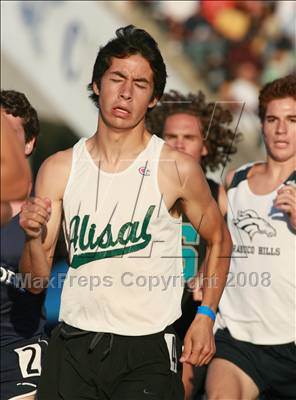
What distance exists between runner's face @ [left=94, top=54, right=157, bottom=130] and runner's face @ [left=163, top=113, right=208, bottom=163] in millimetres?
1362

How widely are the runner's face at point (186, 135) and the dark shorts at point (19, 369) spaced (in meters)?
1.64

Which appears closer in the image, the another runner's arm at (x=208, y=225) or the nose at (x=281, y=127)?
the another runner's arm at (x=208, y=225)

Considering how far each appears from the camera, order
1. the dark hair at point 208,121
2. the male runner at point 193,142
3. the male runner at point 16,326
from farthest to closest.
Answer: the dark hair at point 208,121 < the male runner at point 193,142 < the male runner at point 16,326

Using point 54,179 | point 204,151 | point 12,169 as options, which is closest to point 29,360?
point 54,179

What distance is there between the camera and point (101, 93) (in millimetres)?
3709

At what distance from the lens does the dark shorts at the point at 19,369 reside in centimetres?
399

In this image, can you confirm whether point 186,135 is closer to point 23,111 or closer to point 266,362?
point 23,111

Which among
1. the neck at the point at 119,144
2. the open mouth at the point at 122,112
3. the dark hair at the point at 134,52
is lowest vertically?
the neck at the point at 119,144

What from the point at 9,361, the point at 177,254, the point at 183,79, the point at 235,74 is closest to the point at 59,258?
the point at 9,361

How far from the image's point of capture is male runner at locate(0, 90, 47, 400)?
13.1ft

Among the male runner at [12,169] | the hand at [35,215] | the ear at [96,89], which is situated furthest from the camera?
the ear at [96,89]

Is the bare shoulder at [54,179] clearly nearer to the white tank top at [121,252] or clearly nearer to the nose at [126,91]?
the white tank top at [121,252]

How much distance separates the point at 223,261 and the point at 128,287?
1.57 feet

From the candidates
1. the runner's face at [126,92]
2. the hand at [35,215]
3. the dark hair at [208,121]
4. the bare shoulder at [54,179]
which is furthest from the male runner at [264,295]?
the hand at [35,215]
